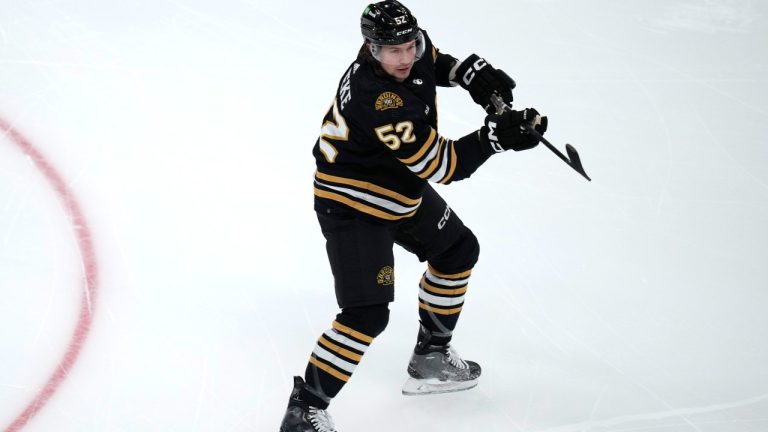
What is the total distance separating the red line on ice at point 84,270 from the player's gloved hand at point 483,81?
163 cm

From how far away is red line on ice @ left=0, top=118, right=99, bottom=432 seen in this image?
309 centimetres

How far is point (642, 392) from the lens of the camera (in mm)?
3363

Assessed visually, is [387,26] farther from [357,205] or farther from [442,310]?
[442,310]

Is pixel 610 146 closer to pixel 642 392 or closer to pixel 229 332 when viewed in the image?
pixel 642 392

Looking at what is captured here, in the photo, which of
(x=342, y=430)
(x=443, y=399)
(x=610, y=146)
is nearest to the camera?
(x=342, y=430)

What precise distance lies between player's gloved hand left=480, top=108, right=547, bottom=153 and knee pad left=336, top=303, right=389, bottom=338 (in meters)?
0.64

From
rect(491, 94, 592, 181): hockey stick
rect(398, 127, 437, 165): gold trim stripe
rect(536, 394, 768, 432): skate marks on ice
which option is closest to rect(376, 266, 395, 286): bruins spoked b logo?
rect(398, 127, 437, 165): gold trim stripe

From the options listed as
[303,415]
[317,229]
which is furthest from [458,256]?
[317,229]

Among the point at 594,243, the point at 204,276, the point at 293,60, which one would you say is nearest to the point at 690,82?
the point at 594,243

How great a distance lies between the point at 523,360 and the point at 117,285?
1.59 metres

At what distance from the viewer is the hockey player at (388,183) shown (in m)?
2.68

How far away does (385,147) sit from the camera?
2834 millimetres

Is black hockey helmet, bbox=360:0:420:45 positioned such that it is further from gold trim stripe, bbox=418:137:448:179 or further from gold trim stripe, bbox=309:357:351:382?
gold trim stripe, bbox=309:357:351:382

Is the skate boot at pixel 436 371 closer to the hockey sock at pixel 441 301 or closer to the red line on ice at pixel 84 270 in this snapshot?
the hockey sock at pixel 441 301
